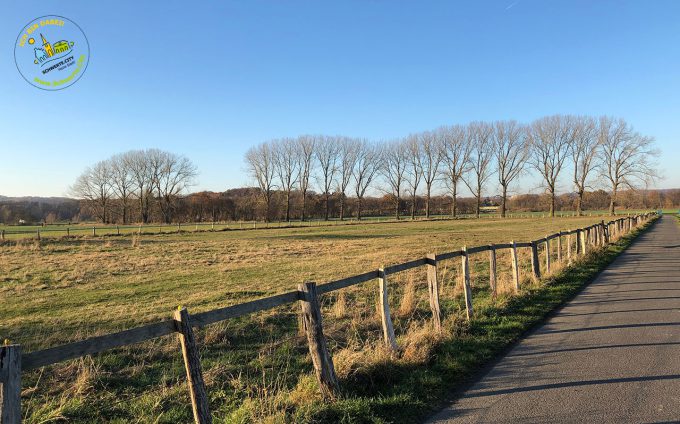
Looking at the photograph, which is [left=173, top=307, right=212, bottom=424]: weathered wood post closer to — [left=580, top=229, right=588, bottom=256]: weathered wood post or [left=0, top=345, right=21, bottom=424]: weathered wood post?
[left=0, top=345, right=21, bottom=424]: weathered wood post

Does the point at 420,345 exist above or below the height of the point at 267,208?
below

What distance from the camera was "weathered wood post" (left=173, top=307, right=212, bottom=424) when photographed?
11.7ft

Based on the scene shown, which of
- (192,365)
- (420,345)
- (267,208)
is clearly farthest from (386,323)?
(267,208)

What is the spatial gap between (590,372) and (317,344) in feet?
10.8

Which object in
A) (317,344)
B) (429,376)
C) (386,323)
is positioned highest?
(317,344)

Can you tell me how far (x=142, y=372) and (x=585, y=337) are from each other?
6614 mm

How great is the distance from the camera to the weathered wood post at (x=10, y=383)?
2670 mm

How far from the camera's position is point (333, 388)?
4504mm

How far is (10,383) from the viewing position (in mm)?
2695

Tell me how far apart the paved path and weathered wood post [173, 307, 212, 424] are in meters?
2.19

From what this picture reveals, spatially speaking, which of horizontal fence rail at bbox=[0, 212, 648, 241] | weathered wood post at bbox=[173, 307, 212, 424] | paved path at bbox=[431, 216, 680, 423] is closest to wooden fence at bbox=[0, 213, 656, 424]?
weathered wood post at bbox=[173, 307, 212, 424]

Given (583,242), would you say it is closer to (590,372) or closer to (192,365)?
(590,372)

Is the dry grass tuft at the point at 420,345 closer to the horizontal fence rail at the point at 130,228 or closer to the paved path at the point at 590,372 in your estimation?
the paved path at the point at 590,372

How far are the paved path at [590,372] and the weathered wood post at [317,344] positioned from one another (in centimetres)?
113
